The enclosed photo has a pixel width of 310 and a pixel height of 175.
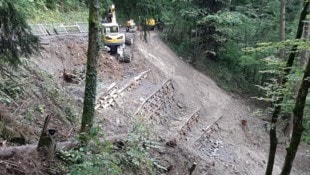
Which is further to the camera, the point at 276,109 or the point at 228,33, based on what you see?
the point at 228,33

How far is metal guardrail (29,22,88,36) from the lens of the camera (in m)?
16.9

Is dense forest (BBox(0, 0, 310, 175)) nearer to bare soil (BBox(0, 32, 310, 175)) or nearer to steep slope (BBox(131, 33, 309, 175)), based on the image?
steep slope (BBox(131, 33, 309, 175))

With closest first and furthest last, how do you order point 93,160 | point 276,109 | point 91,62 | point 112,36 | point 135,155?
point 93,160 → point 135,155 → point 91,62 → point 276,109 → point 112,36

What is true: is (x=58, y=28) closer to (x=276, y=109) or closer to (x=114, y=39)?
(x=114, y=39)

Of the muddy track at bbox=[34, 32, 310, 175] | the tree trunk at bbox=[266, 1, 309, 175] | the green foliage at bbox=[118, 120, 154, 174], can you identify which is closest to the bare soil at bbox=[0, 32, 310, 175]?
the muddy track at bbox=[34, 32, 310, 175]

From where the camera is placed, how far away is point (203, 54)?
24469 millimetres

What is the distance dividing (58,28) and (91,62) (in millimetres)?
11530

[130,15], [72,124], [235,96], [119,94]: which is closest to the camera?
[130,15]

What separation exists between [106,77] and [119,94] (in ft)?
4.99

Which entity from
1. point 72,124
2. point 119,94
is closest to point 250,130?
point 119,94

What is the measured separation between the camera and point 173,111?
17297 mm

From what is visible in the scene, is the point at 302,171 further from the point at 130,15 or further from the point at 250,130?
the point at 130,15

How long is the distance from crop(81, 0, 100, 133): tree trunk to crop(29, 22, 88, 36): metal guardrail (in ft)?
33.1

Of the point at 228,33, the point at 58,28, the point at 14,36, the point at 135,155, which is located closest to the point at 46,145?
the point at 135,155
